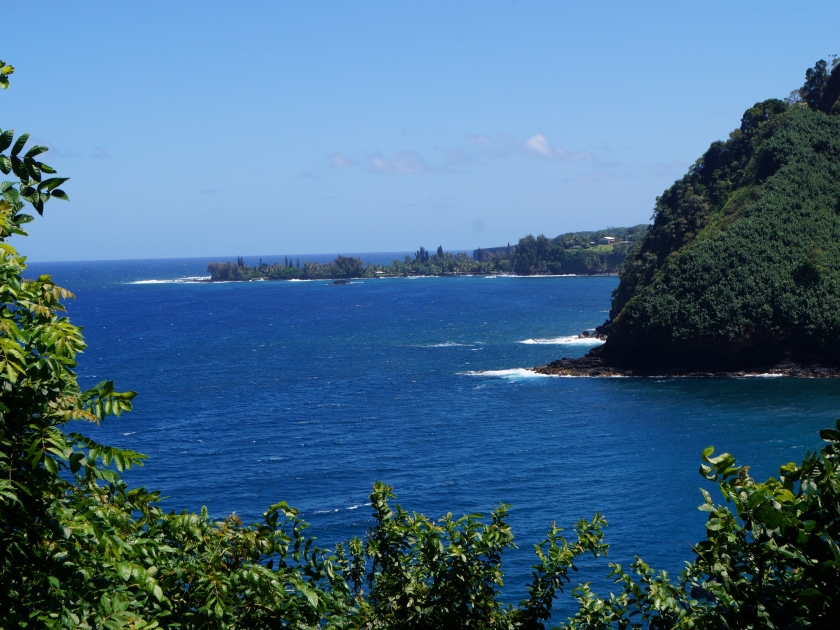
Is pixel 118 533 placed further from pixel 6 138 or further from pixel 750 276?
pixel 750 276

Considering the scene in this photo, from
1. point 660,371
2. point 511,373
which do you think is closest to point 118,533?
point 511,373

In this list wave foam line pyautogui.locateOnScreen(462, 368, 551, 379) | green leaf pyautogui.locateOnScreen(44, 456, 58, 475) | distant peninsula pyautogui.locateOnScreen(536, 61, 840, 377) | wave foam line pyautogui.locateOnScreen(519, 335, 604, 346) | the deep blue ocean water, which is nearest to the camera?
green leaf pyautogui.locateOnScreen(44, 456, 58, 475)

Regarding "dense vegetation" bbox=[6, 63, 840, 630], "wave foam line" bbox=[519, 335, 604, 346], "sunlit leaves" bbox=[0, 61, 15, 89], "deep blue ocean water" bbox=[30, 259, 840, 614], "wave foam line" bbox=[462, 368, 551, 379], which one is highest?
"sunlit leaves" bbox=[0, 61, 15, 89]

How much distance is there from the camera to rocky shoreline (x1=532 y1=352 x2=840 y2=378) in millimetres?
66438

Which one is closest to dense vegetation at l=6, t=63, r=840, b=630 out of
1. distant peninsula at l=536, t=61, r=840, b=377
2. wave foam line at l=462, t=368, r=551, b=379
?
wave foam line at l=462, t=368, r=551, b=379

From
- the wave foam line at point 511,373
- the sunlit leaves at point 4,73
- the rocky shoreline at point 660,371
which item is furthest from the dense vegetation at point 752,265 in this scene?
the sunlit leaves at point 4,73

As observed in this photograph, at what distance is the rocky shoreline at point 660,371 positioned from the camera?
66.4 m

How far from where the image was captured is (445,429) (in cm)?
5428

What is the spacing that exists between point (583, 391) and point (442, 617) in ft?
187

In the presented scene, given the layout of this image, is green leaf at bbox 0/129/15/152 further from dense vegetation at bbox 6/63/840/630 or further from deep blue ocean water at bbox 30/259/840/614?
deep blue ocean water at bbox 30/259/840/614

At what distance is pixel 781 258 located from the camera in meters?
71.4

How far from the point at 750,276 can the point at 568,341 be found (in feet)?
84.3

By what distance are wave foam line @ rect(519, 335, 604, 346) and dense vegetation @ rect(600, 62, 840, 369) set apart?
6786 mm

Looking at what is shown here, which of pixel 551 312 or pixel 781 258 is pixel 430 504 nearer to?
pixel 781 258
